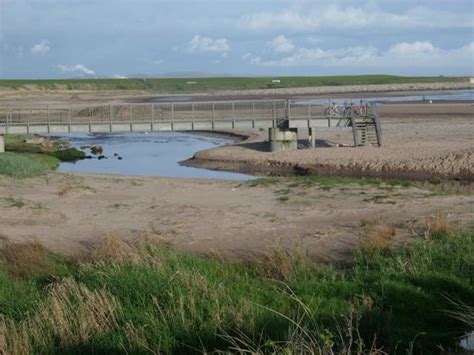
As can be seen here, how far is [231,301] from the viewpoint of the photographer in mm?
10328

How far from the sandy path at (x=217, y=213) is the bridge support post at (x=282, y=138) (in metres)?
13.0

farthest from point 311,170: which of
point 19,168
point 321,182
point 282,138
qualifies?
point 19,168

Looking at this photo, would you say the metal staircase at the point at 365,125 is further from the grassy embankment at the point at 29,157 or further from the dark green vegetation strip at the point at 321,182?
the grassy embankment at the point at 29,157

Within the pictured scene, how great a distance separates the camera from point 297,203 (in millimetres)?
21859

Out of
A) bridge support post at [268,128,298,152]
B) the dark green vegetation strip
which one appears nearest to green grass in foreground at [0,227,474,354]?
the dark green vegetation strip

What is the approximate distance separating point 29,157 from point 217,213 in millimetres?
18146

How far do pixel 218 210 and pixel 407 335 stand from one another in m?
11.0

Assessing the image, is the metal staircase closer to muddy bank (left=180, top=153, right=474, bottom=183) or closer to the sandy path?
muddy bank (left=180, top=153, right=474, bottom=183)

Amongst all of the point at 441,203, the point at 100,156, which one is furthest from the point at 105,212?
the point at 100,156

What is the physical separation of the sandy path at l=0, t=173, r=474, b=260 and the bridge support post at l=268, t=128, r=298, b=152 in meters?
13.0

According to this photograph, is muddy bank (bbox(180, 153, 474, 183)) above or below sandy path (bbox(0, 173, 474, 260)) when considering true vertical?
below

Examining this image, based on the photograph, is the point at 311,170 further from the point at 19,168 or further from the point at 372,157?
the point at 19,168

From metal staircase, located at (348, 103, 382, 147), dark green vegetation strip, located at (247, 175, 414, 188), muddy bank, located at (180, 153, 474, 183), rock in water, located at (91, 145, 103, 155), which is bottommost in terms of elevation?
muddy bank, located at (180, 153, 474, 183)

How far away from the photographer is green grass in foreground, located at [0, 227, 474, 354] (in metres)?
9.39
